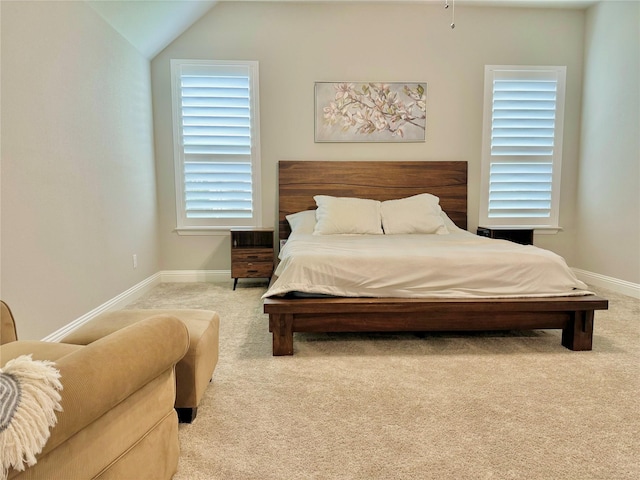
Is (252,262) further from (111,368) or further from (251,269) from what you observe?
(111,368)

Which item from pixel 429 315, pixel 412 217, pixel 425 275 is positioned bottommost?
pixel 429 315

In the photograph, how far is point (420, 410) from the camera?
1.83 metres

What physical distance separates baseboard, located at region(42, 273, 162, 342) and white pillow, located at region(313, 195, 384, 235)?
1813 millimetres

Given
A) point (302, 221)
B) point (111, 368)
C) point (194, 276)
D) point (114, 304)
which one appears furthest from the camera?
point (194, 276)

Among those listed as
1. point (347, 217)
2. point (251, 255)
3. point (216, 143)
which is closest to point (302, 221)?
point (347, 217)

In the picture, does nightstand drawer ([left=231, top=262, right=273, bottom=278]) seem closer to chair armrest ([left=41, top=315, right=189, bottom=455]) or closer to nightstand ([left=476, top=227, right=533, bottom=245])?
nightstand ([left=476, top=227, right=533, bottom=245])

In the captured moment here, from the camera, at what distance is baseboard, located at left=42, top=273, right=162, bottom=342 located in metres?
2.60

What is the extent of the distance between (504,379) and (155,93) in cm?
429

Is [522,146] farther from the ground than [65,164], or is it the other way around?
[522,146]

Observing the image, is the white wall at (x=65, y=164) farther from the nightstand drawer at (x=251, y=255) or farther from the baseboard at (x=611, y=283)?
the baseboard at (x=611, y=283)

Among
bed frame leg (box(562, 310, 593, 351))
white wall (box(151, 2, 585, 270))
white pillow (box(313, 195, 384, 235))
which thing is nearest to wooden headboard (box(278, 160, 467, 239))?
white wall (box(151, 2, 585, 270))

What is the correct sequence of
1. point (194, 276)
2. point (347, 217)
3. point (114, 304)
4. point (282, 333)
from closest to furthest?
point (282, 333) → point (114, 304) → point (347, 217) → point (194, 276)

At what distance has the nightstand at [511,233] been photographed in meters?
4.28

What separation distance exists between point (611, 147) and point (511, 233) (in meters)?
1.30
